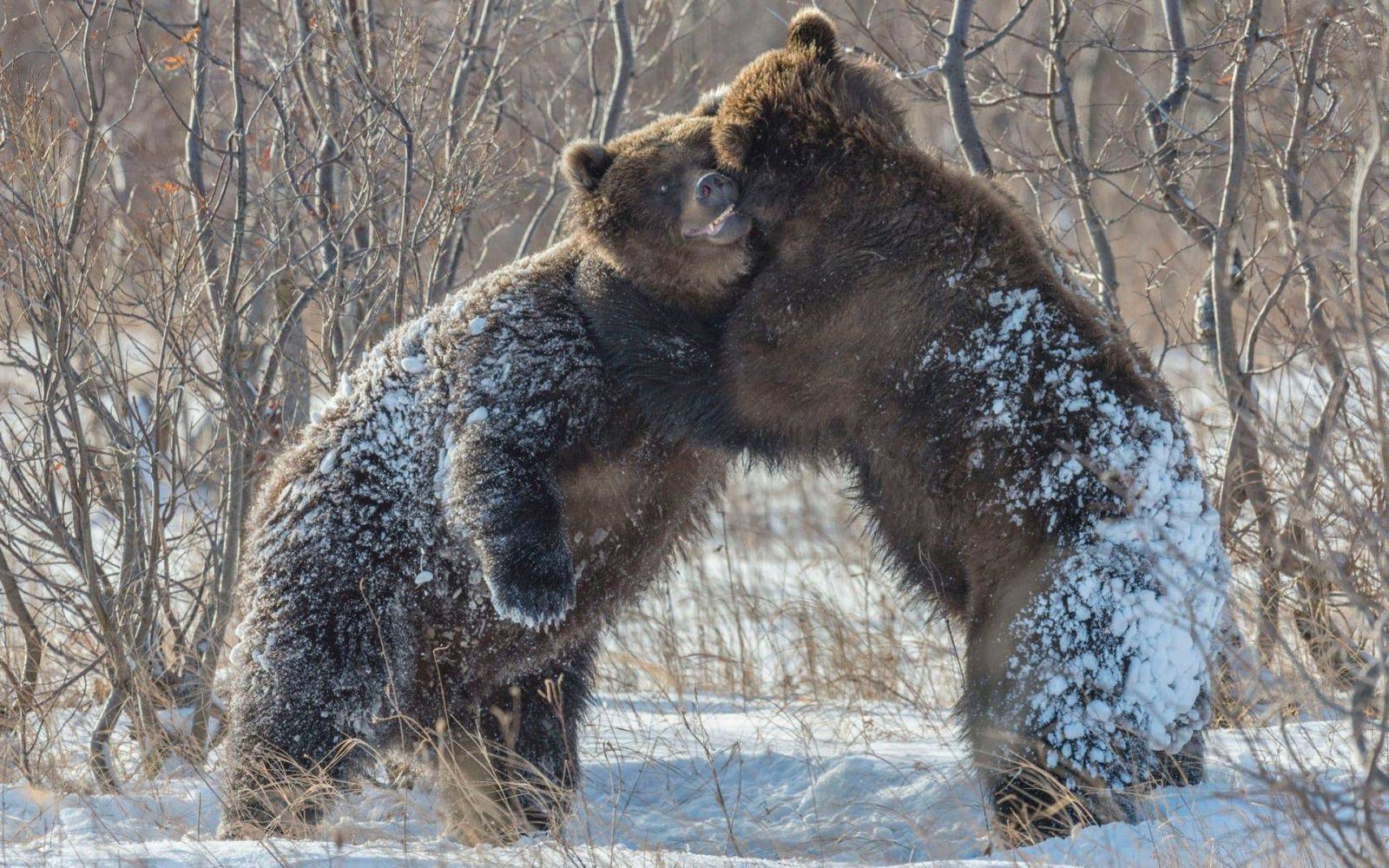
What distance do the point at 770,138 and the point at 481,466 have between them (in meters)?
1.29

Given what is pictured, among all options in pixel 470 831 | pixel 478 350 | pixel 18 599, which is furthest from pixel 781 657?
pixel 18 599

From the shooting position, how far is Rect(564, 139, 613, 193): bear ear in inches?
153

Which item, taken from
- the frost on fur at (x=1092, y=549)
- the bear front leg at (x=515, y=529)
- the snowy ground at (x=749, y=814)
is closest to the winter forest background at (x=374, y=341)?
the snowy ground at (x=749, y=814)

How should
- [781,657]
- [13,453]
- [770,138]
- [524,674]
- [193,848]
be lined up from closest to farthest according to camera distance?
[193,848], [770,138], [524,674], [13,453], [781,657]

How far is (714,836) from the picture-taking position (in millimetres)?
4141

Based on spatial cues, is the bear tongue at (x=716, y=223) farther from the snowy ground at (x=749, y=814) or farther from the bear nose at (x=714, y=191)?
the snowy ground at (x=749, y=814)

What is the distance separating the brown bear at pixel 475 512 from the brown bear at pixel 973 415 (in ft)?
0.56

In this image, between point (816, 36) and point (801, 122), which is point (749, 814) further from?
point (816, 36)

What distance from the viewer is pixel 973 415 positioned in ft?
11.1

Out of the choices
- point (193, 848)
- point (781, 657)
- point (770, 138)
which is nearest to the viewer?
point (193, 848)

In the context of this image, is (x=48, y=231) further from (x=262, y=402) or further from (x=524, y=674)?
(x=524, y=674)

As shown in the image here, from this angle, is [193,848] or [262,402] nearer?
[193,848]

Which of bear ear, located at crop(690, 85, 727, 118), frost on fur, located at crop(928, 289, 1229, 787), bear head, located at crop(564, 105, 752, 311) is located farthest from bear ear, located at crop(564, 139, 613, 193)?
frost on fur, located at crop(928, 289, 1229, 787)

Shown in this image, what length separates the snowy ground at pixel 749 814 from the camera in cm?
291
